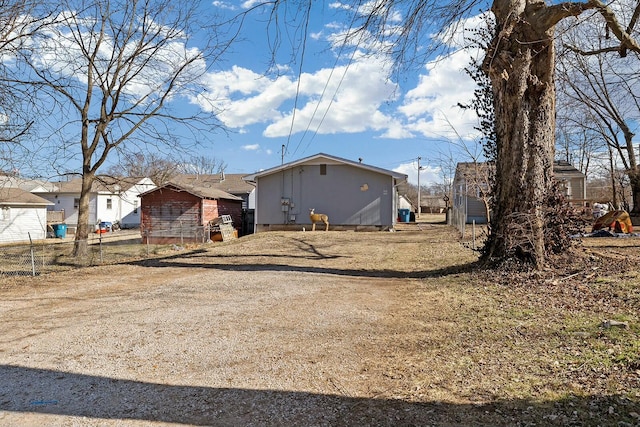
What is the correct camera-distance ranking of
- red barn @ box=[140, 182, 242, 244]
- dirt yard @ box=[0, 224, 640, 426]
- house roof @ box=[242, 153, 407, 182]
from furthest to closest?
1. red barn @ box=[140, 182, 242, 244]
2. house roof @ box=[242, 153, 407, 182]
3. dirt yard @ box=[0, 224, 640, 426]

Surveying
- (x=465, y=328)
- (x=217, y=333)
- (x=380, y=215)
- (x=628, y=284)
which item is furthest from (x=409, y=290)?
(x=380, y=215)

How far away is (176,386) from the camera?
320 centimetres

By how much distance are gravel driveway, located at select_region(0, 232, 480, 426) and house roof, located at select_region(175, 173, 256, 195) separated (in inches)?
1104

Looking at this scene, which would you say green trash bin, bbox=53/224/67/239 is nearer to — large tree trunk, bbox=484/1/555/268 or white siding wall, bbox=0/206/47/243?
white siding wall, bbox=0/206/47/243

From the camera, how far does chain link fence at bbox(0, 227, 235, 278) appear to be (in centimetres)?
1148

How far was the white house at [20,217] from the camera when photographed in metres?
26.2

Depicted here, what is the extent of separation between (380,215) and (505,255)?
14245 millimetres

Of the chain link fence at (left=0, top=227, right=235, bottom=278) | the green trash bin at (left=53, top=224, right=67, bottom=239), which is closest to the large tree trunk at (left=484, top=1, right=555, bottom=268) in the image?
the chain link fence at (left=0, top=227, right=235, bottom=278)

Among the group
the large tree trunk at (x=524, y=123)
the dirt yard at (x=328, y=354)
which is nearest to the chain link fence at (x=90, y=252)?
the dirt yard at (x=328, y=354)

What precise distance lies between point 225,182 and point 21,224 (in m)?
16.9

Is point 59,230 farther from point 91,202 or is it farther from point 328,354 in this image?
point 328,354

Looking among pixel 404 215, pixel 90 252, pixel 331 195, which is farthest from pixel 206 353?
pixel 404 215

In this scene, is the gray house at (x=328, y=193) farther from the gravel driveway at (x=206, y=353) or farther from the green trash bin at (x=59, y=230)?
the green trash bin at (x=59, y=230)

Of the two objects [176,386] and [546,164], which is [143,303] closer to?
[176,386]
